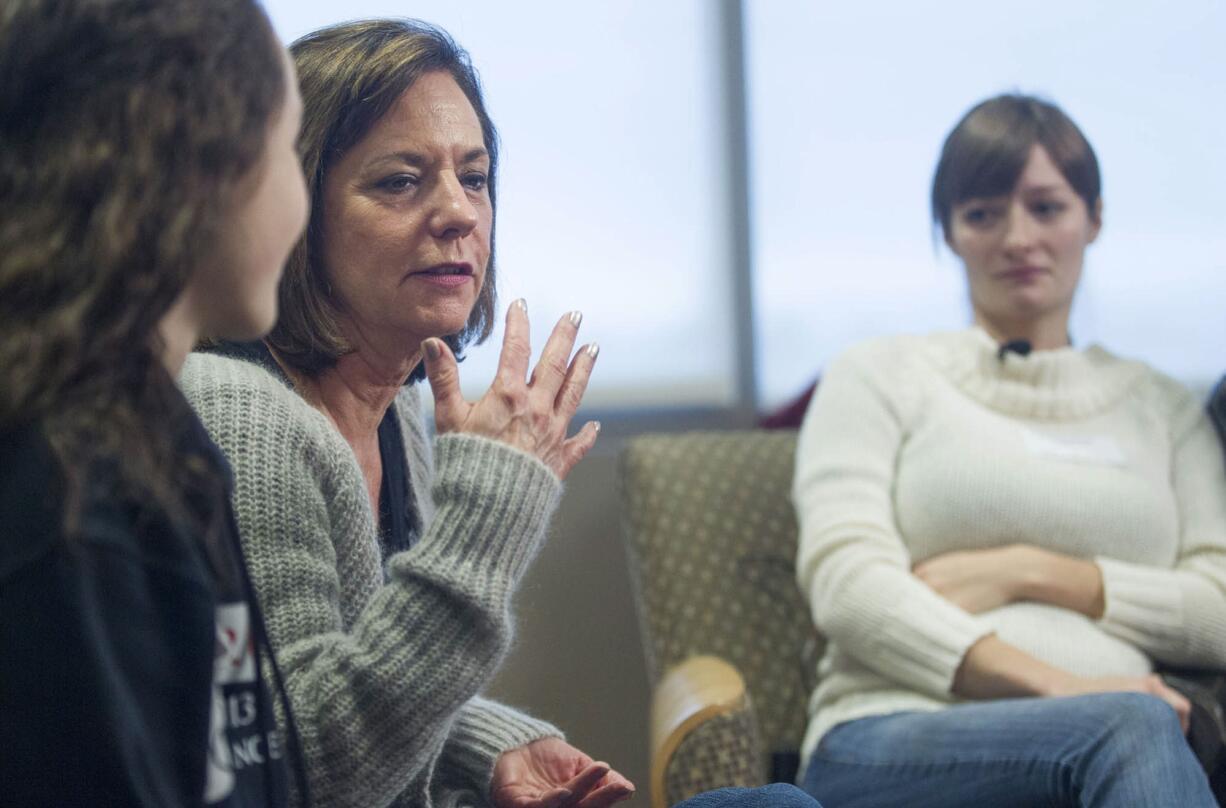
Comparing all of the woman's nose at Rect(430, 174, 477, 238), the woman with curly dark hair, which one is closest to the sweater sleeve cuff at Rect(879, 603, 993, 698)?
the woman's nose at Rect(430, 174, 477, 238)

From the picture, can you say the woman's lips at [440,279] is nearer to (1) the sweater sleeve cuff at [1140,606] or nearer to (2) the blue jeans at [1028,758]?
(2) the blue jeans at [1028,758]

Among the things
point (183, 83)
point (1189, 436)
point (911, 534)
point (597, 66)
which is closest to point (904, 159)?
point (597, 66)

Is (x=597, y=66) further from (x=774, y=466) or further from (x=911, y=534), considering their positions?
(x=911, y=534)

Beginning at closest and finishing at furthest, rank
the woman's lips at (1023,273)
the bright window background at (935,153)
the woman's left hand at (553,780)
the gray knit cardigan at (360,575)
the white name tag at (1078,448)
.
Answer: the gray knit cardigan at (360,575), the woman's left hand at (553,780), the white name tag at (1078,448), the woman's lips at (1023,273), the bright window background at (935,153)

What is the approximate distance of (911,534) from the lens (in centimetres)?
184

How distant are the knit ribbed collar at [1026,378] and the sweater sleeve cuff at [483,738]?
43.4 inches

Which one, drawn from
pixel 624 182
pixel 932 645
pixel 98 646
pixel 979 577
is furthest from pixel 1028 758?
pixel 624 182

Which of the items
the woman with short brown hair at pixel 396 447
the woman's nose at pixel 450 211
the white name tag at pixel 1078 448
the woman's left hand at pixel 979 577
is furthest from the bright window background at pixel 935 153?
the woman's nose at pixel 450 211

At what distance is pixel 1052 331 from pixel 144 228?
175 centimetres

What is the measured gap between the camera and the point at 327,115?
1.02 metres

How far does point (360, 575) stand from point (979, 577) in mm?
1073

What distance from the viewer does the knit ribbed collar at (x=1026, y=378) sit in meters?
1.96

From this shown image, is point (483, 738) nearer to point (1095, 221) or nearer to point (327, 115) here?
point (327, 115)

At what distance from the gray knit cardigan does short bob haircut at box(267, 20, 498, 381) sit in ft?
0.29
